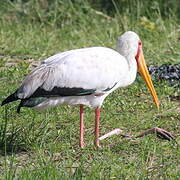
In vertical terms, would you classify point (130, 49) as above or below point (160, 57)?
above

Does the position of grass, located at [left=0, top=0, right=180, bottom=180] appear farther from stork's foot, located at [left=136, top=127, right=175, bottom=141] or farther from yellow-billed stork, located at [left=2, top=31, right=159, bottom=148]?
Answer: yellow-billed stork, located at [left=2, top=31, right=159, bottom=148]

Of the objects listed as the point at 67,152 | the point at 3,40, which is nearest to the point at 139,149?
the point at 67,152

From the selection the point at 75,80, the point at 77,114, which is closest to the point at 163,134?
the point at 75,80

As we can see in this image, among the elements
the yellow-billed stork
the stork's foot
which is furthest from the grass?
the yellow-billed stork

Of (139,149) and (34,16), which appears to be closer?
(139,149)

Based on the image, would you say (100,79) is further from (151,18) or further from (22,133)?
(151,18)

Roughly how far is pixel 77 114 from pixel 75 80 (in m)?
1.32

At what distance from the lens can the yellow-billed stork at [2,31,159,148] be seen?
5.49 meters

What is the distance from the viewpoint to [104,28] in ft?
33.2

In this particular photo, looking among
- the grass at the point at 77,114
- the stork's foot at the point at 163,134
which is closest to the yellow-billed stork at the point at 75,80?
the grass at the point at 77,114

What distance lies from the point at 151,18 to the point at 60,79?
15.9 feet

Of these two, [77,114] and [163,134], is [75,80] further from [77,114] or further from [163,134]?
[77,114]

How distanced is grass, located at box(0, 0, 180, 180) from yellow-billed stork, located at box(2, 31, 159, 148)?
13.3 inches

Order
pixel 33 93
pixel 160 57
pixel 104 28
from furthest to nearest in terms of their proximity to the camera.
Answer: pixel 104 28 → pixel 160 57 → pixel 33 93
